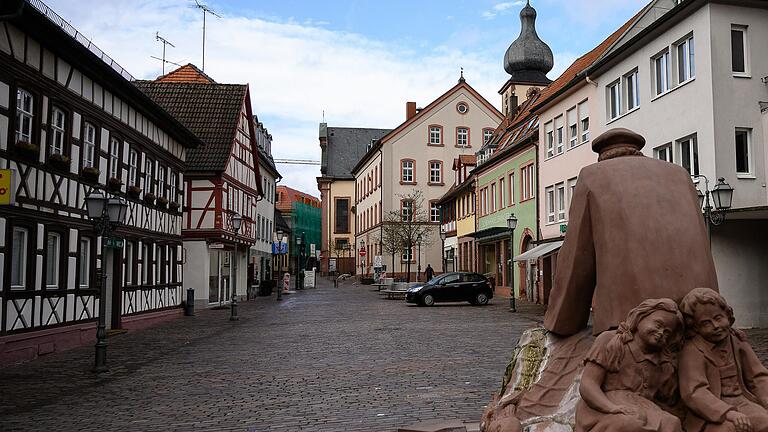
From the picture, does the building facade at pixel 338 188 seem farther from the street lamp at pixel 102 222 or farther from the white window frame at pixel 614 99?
the street lamp at pixel 102 222

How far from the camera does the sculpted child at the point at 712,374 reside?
361 centimetres

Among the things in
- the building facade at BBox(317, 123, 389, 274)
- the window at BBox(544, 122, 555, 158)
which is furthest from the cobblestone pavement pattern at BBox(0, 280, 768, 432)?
the building facade at BBox(317, 123, 389, 274)

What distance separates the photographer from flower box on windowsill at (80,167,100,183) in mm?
17422

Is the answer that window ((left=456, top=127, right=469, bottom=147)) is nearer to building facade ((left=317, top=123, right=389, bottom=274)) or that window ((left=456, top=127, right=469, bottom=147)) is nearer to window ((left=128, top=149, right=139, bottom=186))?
building facade ((left=317, top=123, right=389, bottom=274))

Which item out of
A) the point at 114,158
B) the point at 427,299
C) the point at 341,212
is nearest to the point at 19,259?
the point at 114,158

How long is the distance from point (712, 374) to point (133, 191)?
2002cm

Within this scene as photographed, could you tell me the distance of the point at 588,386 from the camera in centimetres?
379

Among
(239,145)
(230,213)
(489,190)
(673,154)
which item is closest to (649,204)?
(673,154)

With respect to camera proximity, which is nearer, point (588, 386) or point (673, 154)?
point (588, 386)

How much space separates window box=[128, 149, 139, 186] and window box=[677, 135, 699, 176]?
16153 mm

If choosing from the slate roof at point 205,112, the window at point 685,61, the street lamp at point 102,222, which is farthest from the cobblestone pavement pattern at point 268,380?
the slate roof at point 205,112

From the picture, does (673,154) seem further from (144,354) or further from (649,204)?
(649,204)

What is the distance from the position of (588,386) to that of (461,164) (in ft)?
158

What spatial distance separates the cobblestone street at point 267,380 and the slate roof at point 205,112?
11340mm
